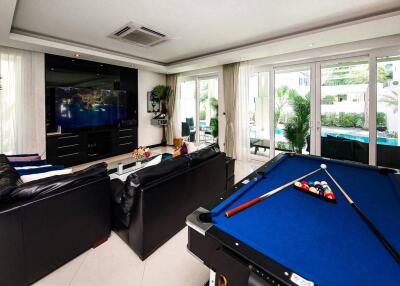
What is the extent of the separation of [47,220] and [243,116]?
14.9 feet

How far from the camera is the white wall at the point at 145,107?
251 inches

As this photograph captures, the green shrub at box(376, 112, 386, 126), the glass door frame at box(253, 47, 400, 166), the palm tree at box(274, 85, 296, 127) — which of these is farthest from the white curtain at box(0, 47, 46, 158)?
the green shrub at box(376, 112, 386, 126)

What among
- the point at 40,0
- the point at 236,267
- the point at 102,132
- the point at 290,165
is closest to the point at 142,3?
the point at 40,0

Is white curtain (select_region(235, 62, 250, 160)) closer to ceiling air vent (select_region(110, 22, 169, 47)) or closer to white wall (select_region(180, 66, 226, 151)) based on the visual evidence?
white wall (select_region(180, 66, 226, 151))

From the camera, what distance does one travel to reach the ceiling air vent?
3469mm

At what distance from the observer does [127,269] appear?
1.76 meters

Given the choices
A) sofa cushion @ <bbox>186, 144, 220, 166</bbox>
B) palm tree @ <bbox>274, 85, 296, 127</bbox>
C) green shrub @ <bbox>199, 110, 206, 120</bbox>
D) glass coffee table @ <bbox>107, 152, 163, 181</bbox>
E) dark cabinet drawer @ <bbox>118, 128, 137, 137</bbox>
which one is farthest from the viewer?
green shrub @ <bbox>199, 110, 206, 120</bbox>

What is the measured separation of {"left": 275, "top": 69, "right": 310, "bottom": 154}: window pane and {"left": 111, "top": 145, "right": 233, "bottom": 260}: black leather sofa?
305cm

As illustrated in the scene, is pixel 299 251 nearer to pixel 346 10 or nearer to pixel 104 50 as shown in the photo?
pixel 346 10

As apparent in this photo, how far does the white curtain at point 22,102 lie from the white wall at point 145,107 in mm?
2512

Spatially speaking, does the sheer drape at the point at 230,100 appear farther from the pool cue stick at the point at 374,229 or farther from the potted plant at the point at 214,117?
the pool cue stick at the point at 374,229

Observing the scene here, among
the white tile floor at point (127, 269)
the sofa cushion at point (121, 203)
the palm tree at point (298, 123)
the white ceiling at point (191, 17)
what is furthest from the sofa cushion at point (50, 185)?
the palm tree at point (298, 123)

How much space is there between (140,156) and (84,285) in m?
2.43

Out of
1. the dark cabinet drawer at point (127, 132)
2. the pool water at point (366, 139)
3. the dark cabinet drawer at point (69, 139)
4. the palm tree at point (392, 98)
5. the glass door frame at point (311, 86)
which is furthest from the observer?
the dark cabinet drawer at point (127, 132)
